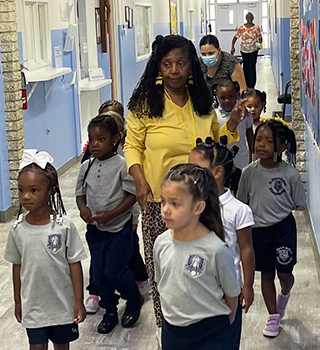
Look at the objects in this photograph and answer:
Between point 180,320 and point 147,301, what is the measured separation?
1720 mm

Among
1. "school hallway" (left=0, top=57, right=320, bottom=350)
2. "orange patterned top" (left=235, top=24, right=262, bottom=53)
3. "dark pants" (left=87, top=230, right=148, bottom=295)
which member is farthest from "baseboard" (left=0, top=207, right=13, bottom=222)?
"orange patterned top" (left=235, top=24, right=262, bottom=53)

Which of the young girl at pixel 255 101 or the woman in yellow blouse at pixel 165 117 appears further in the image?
the young girl at pixel 255 101

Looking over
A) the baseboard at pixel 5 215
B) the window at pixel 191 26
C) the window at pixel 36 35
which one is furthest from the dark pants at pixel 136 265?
the window at pixel 191 26

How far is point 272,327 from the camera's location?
3.40 metres

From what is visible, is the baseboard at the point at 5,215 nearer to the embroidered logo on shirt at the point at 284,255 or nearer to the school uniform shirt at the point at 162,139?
the school uniform shirt at the point at 162,139

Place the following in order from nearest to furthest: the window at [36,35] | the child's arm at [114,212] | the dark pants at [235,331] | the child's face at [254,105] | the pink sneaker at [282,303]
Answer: the dark pants at [235,331], the child's arm at [114,212], the pink sneaker at [282,303], the child's face at [254,105], the window at [36,35]

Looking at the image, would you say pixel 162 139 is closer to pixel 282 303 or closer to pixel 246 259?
pixel 246 259

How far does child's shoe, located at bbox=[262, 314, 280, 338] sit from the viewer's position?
3.39m

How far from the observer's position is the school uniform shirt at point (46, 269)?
102 inches

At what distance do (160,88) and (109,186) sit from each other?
0.66m

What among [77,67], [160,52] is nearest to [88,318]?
[160,52]

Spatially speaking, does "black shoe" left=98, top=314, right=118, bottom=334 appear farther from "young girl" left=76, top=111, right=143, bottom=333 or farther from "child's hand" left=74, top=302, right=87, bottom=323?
"child's hand" left=74, top=302, right=87, bottom=323

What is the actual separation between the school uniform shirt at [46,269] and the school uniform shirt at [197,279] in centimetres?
54

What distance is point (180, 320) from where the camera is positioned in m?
2.20
